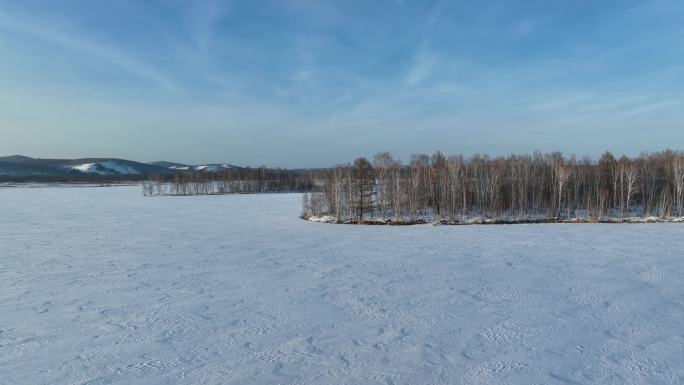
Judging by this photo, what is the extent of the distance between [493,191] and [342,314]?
95.5 ft

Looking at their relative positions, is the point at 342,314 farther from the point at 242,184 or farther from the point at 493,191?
the point at 242,184

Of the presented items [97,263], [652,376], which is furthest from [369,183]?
[652,376]

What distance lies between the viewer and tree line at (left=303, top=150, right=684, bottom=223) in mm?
32375

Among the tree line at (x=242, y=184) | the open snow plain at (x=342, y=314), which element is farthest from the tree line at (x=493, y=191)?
the tree line at (x=242, y=184)

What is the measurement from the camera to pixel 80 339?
7523 millimetres

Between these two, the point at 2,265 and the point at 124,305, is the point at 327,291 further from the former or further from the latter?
the point at 2,265

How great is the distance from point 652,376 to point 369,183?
88.7 feet

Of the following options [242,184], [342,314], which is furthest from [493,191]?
[242,184]

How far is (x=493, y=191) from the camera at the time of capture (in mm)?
34844

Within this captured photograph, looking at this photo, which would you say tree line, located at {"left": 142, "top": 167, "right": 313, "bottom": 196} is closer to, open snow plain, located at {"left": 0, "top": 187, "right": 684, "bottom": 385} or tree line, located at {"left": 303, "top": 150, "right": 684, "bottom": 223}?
tree line, located at {"left": 303, "top": 150, "right": 684, "bottom": 223}

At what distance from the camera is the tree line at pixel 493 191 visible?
32.4 meters

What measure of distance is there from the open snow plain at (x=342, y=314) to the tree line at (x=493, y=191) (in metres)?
14.9

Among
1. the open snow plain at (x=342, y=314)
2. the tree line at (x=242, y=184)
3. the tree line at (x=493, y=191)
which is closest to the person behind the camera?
the open snow plain at (x=342, y=314)

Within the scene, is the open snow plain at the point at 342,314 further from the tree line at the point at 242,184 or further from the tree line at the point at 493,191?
the tree line at the point at 242,184
